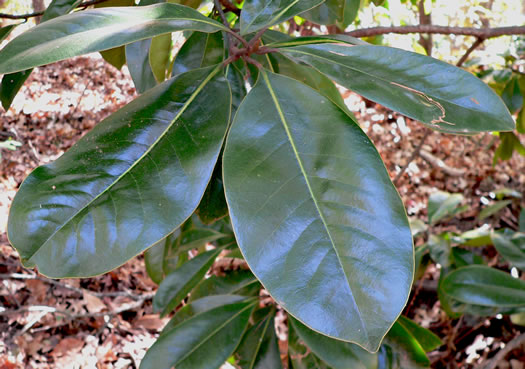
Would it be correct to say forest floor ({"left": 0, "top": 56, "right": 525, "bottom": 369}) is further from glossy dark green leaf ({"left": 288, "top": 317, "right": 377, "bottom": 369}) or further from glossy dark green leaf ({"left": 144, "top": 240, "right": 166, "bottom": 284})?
glossy dark green leaf ({"left": 288, "top": 317, "right": 377, "bottom": 369})

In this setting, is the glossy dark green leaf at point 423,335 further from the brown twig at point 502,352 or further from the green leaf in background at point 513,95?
the green leaf in background at point 513,95

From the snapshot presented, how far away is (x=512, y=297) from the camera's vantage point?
4.66 feet

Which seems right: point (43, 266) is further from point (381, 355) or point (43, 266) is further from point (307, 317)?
point (381, 355)

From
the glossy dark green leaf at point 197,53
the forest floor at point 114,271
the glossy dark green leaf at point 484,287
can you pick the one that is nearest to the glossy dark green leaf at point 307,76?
the glossy dark green leaf at point 197,53

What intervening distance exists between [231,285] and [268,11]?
81 cm

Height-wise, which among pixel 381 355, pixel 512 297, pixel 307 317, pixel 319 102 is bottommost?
pixel 512 297

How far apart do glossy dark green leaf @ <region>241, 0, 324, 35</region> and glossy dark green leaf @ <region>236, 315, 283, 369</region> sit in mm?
708

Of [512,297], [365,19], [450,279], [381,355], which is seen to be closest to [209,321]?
[381,355]

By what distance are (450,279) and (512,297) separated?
0.20 metres

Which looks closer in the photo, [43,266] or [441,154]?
[43,266]

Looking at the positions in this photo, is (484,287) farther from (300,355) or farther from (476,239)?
(300,355)

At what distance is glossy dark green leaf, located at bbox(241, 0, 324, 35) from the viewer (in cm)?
66

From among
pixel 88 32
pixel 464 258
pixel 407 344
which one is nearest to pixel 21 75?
pixel 88 32

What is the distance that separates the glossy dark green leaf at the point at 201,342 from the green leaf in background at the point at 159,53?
0.54m
